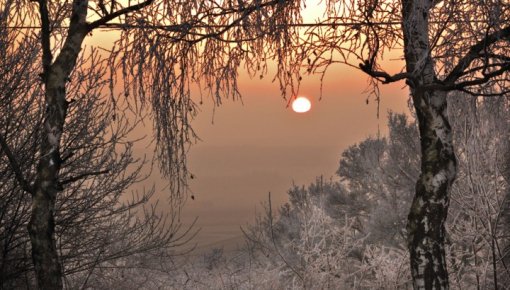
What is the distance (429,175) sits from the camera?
20.1 feet

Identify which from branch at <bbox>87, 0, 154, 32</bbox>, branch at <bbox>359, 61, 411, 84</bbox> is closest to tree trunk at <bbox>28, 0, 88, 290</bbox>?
branch at <bbox>87, 0, 154, 32</bbox>

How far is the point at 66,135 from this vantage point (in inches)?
466

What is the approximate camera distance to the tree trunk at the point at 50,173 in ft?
20.7

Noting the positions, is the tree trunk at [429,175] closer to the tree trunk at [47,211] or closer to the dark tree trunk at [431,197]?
the dark tree trunk at [431,197]

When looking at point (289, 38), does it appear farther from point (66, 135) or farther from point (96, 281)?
point (96, 281)

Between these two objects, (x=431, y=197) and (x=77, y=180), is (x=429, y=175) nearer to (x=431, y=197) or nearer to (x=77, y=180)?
(x=431, y=197)

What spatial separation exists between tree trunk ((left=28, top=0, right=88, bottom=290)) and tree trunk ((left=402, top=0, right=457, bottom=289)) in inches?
136

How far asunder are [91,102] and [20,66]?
1.48m

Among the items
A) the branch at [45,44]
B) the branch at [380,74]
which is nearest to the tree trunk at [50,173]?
the branch at [45,44]

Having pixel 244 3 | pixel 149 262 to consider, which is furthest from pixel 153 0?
pixel 149 262

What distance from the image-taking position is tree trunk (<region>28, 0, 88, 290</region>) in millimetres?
6309

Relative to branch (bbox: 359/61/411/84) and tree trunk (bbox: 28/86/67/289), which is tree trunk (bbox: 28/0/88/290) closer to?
tree trunk (bbox: 28/86/67/289)

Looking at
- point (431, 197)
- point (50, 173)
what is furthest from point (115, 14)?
point (431, 197)

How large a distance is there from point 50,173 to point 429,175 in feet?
12.3
